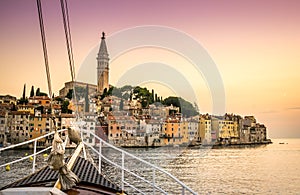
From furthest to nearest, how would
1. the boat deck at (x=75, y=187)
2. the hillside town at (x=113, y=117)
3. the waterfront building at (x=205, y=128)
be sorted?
1. the waterfront building at (x=205, y=128)
2. the hillside town at (x=113, y=117)
3. the boat deck at (x=75, y=187)

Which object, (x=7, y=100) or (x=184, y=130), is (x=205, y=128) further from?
(x=7, y=100)

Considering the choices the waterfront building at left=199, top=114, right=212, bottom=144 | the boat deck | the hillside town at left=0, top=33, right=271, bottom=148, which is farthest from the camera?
the waterfront building at left=199, top=114, right=212, bottom=144

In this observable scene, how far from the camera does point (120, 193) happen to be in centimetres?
349

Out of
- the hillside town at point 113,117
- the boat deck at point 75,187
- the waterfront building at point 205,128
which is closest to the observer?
the boat deck at point 75,187

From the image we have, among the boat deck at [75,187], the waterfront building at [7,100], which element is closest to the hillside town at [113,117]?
the waterfront building at [7,100]

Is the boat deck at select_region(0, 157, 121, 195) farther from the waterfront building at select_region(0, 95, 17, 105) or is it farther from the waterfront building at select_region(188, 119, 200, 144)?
the waterfront building at select_region(0, 95, 17, 105)

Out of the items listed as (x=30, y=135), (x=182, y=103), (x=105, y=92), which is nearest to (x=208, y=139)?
(x=182, y=103)

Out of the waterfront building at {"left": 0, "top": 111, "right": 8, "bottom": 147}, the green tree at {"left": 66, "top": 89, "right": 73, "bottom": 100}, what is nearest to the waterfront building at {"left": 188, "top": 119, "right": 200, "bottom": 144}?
the green tree at {"left": 66, "top": 89, "right": 73, "bottom": 100}

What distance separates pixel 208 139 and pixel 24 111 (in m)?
38.5

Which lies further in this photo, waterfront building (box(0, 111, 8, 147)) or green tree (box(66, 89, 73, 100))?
green tree (box(66, 89, 73, 100))

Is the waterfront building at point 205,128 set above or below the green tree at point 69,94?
below

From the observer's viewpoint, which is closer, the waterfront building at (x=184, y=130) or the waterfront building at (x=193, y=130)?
the waterfront building at (x=184, y=130)

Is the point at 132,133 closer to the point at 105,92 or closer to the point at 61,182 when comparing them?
the point at 105,92

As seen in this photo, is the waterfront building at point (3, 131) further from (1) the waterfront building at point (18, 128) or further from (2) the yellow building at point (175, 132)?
(2) the yellow building at point (175, 132)
